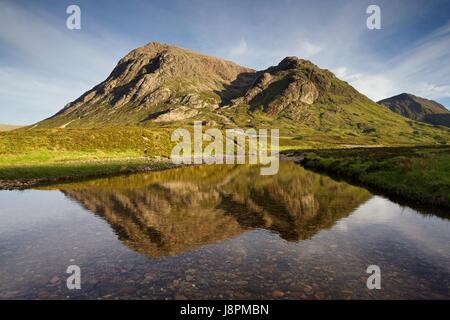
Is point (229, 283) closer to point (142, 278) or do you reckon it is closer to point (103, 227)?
point (142, 278)

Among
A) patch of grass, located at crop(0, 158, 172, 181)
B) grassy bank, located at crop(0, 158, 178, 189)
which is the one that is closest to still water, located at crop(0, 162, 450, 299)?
grassy bank, located at crop(0, 158, 178, 189)

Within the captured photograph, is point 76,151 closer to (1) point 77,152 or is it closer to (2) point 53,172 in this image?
(1) point 77,152

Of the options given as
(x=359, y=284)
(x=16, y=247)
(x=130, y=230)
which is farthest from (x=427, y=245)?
(x=16, y=247)

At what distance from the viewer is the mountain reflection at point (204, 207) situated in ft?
76.0

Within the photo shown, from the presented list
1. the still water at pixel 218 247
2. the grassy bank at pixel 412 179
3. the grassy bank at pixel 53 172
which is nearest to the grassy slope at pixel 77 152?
the grassy bank at pixel 53 172

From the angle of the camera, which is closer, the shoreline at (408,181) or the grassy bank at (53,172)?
the shoreline at (408,181)

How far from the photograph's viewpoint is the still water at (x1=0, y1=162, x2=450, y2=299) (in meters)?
14.7

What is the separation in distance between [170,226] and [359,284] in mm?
14949

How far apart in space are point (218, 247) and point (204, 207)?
12519 mm

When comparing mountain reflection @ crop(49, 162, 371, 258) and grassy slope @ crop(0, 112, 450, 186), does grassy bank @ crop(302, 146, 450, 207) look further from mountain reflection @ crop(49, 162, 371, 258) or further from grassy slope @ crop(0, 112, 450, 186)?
grassy slope @ crop(0, 112, 450, 186)

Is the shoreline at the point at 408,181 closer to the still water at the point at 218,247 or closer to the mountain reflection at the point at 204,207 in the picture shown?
the still water at the point at 218,247

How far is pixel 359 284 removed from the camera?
49.7ft

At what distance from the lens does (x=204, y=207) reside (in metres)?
33.1

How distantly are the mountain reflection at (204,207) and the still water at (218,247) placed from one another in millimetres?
158
